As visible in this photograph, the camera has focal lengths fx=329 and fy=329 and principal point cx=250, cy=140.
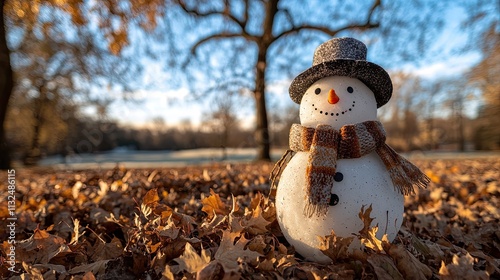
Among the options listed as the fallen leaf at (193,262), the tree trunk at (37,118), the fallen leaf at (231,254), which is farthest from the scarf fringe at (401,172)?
the tree trunk at (37,118)

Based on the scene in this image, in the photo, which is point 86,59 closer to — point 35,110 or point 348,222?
point 348,222

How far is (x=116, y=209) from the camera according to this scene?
2.99 m

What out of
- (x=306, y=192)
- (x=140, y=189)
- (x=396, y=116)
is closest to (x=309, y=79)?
(x=306, y=192)

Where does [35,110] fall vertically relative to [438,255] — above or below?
above

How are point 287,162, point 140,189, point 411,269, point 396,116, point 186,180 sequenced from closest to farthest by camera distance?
point 411,269, point 287,162, point 140,189, point 186,180, point 396,116

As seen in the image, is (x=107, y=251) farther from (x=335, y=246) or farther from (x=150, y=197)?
(x=335, y=246)

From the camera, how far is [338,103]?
1964 mm

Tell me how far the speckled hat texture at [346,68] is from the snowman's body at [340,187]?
48mm

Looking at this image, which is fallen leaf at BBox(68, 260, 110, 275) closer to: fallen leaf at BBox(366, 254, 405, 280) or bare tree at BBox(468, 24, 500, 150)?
fallen leaf at BBox(366, 254, 405, 280)

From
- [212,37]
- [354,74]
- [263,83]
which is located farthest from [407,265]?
Answer: [212,37]

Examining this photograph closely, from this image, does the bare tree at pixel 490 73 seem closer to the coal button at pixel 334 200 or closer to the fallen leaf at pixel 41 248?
the coal button at pixel 334 200

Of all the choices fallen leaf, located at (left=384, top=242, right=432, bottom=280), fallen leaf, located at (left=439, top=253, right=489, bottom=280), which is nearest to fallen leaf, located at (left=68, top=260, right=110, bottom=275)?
fallen leaf, located at (left=384, top=242, right=432, bottom=280)

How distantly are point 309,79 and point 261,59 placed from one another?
9.28 metres

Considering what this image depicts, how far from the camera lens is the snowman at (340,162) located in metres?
1.83
